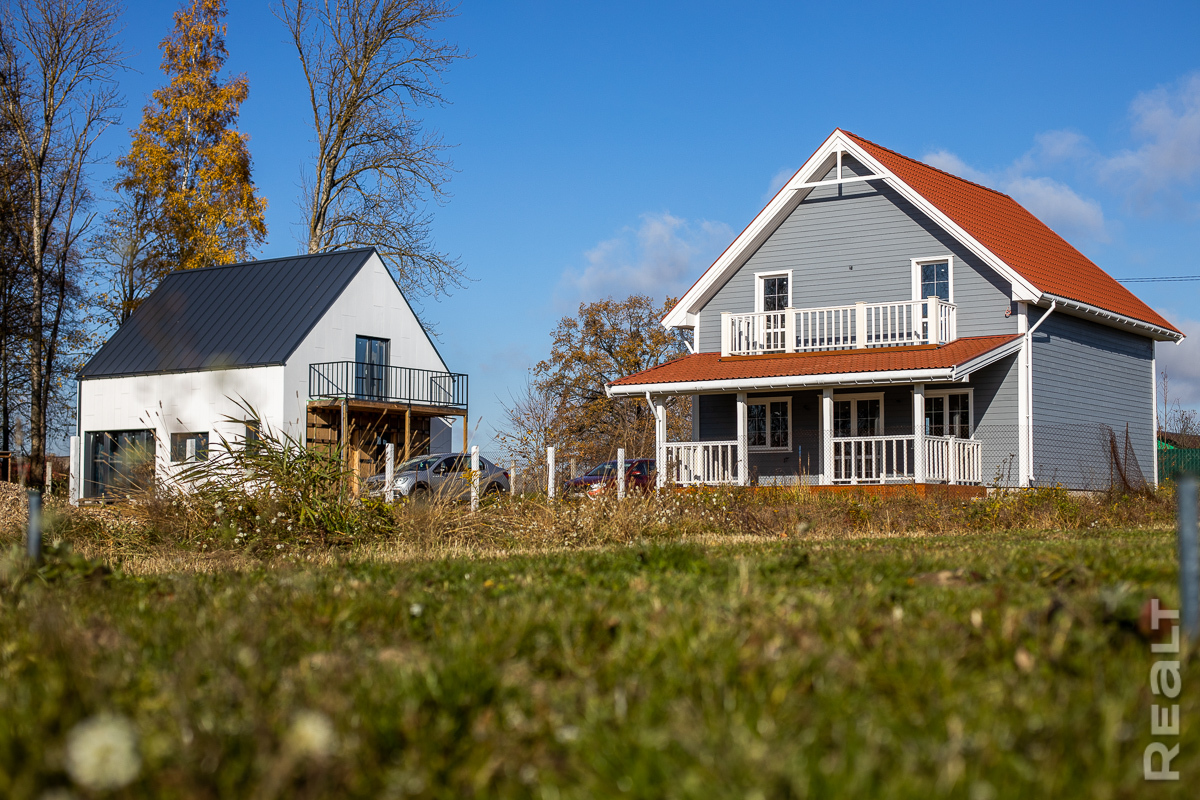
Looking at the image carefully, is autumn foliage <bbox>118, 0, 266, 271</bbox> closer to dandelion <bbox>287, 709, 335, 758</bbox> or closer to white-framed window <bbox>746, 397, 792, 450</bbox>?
white-framed window <bbox>746, 397, 792, 450</bbox>

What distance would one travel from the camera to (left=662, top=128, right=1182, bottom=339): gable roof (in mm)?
21086

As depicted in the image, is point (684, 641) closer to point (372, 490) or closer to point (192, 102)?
point (372, 490)

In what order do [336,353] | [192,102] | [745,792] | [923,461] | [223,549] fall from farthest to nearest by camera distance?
[192,102]
[336,353]
[923,461]
[223,549]
[745,792]

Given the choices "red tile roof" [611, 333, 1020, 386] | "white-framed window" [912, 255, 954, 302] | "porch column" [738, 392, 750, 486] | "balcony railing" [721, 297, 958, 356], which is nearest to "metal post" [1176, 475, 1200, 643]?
"red tile roof" [611, 333, 1020, 386]

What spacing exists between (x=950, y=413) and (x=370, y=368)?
1679 cm

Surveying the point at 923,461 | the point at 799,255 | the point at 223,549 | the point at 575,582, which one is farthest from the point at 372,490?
the point at 799,255

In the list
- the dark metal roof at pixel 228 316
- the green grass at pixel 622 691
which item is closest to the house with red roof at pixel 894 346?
the dark metal roof at pixel 228 316

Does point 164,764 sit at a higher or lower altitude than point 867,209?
lower

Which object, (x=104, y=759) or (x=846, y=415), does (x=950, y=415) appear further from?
(x=104, y=759)

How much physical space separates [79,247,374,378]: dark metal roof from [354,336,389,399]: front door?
1.86 metres

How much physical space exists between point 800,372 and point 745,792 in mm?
18088

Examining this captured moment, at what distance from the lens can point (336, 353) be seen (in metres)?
31.0

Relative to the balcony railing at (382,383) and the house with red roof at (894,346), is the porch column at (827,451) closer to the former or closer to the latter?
the house with red roof at (894,346)

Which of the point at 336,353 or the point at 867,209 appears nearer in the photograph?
the point at 867,209
